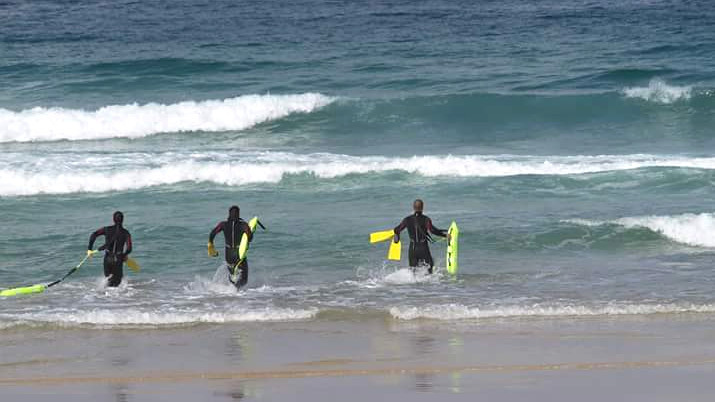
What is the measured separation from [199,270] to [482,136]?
13.0 m

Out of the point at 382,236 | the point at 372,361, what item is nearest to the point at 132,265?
the point at 382,236

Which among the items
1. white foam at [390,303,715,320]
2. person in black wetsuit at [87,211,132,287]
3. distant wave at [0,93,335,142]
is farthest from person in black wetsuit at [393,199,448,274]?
distant wave at [0,93,335,142]

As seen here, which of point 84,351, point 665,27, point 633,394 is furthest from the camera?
point 665,27

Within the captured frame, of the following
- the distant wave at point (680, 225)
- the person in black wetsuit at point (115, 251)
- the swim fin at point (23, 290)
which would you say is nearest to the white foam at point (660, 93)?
the distant wave at point (680, 225)

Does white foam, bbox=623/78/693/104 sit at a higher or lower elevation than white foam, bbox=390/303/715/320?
higher

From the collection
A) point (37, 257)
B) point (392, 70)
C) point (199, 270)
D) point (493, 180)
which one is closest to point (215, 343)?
point (199, 270)

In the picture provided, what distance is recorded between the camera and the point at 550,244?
16938mm

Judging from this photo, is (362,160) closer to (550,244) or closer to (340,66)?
(550,244)

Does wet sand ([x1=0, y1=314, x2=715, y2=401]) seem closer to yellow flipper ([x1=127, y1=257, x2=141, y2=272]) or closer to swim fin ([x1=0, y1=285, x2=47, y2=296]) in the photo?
swim fin ([x1=0, y1=285, x2=47, y2=296])

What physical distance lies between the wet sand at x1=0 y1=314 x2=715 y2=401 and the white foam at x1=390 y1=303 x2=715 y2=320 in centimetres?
23

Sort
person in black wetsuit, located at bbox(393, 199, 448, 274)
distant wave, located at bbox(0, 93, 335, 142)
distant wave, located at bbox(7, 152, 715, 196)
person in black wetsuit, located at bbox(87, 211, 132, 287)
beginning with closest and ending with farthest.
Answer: person in black wetsuit, located at bbox(87, 211, 132, 287), person in black wetsuit, located at bbox(393, 199, 448, 274), distant wave, located at bbox(7, 152, 715, 196), distant wave, located at bbox(0, 93, 335, 142)

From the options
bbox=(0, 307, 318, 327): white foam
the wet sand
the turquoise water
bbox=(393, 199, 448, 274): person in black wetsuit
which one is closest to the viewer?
the wet sand

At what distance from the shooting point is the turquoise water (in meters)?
14.8

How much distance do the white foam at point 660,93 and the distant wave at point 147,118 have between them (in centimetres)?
833
